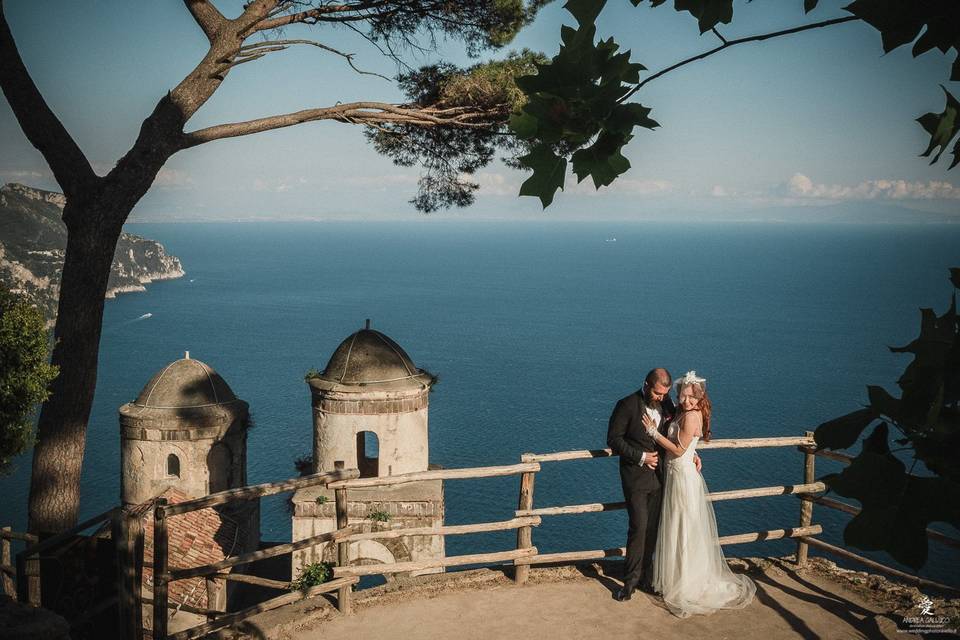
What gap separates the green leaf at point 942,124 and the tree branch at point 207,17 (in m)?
9.96

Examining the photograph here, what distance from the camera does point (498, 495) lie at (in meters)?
44.0

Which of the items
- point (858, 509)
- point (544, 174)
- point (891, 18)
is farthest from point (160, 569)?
point (891, 18)

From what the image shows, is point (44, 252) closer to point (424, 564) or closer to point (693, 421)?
point (424, 564)

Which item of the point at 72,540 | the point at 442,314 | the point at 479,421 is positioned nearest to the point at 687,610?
the point at 72,540

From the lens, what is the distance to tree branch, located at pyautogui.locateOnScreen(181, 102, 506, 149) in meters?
10.1

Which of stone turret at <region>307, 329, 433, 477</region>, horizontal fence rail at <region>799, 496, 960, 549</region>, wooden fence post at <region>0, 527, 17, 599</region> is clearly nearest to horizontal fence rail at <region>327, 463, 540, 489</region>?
horizontal fence rail at <region>799, 496, 960, 549</region>

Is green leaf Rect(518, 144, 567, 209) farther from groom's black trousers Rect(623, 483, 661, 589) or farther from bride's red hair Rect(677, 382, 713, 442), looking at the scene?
groom's black trousers Rect(623, 483, 661, 589)

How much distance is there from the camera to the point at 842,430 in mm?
1629

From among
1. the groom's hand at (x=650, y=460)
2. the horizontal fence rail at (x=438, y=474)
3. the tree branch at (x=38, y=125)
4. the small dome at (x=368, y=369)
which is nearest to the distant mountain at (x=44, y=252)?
the small dome at (x=368, y=369)

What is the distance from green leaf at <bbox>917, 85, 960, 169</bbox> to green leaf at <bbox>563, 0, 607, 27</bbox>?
2.62ft

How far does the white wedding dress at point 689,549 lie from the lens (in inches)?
255

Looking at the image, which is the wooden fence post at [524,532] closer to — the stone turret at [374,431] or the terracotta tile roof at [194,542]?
the stone turret at [374,431]

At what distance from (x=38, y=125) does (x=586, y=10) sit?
886 cm

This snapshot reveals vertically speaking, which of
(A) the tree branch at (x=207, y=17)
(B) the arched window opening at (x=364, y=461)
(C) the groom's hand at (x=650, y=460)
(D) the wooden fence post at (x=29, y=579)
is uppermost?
(A) the tree branch at (x=207, y=17)
